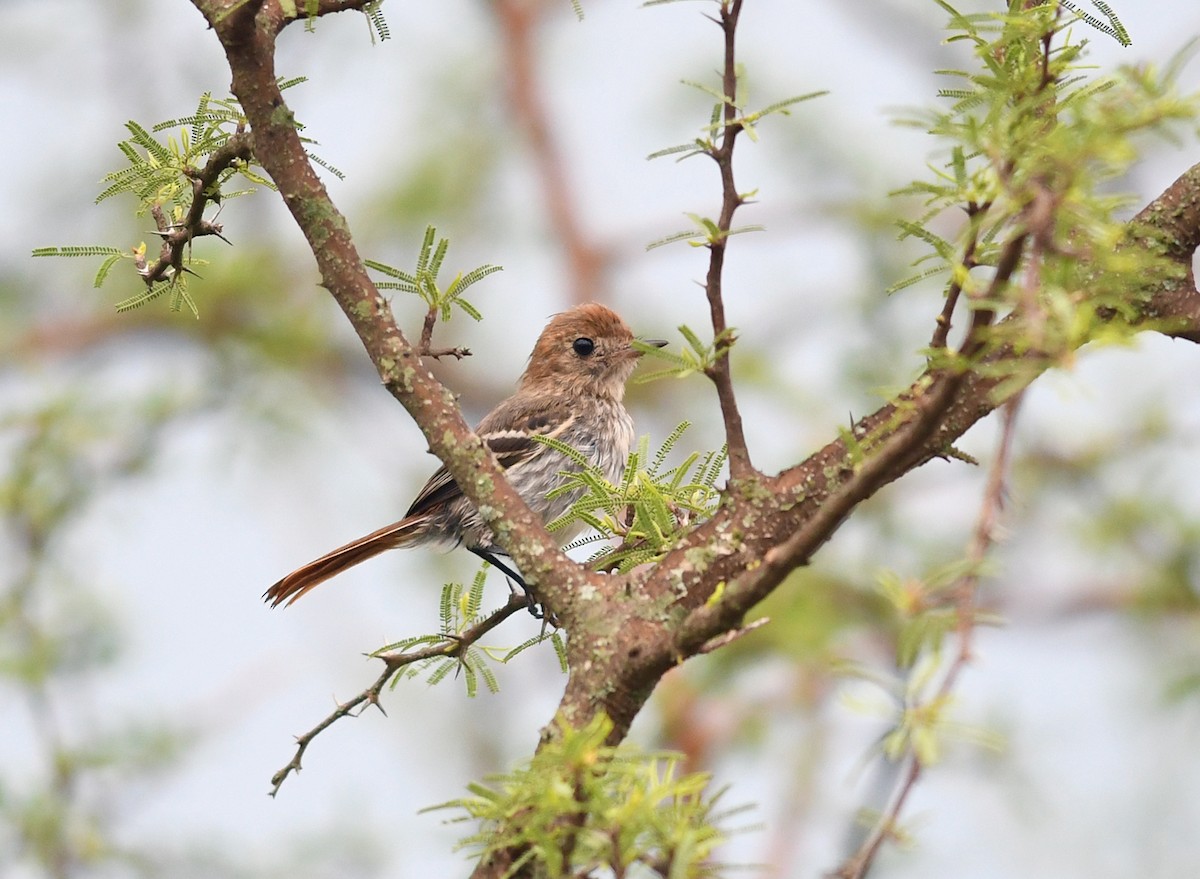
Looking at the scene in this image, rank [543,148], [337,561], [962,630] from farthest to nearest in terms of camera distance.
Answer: [543,148] → [337,561] → [962,630]

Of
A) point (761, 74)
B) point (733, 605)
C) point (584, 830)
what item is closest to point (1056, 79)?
point (733, 605)

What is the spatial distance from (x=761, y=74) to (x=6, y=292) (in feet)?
15.8

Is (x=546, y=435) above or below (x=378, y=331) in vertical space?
above

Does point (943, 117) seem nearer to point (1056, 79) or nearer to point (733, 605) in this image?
point (1056, 79)

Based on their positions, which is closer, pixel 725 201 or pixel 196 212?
pixel 725 201

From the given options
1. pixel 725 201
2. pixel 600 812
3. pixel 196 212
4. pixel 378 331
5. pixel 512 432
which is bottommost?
pixel 600 812

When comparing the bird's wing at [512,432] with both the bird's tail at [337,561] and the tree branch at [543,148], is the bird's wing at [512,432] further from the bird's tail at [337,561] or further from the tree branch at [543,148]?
the tree branch at [543,148]

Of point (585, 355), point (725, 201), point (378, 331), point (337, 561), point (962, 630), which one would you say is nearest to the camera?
point (962, 630)

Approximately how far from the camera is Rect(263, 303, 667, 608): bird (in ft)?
17.2

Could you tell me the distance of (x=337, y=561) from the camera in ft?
15.7

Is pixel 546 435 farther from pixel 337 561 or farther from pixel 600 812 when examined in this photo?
pixel 600 812

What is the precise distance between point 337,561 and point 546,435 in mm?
917

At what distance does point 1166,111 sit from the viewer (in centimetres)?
163

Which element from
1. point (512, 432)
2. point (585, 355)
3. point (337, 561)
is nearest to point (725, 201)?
point (337, 561)
